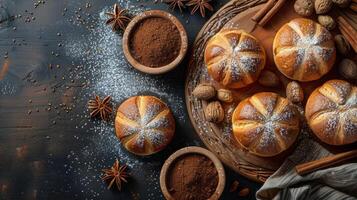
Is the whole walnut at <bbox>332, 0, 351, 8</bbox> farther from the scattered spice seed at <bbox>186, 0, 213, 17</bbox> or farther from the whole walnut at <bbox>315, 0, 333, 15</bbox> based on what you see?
the scattered spice seed at <bbox>186, 0, 213, 17</bbox>

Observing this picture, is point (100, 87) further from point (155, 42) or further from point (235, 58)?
point (235, 58)

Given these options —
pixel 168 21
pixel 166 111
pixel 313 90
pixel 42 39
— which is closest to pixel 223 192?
pixel 166 111

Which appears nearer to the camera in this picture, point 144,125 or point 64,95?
point 144,125

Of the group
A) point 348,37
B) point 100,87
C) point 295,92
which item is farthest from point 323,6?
point 100,87

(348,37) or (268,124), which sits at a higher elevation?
(348,37)

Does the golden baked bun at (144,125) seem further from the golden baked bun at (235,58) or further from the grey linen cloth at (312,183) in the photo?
the grey linen cloth at (312,183)

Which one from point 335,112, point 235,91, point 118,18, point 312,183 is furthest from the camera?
point 118,18

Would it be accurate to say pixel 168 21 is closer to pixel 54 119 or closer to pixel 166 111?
pixel 166 111
